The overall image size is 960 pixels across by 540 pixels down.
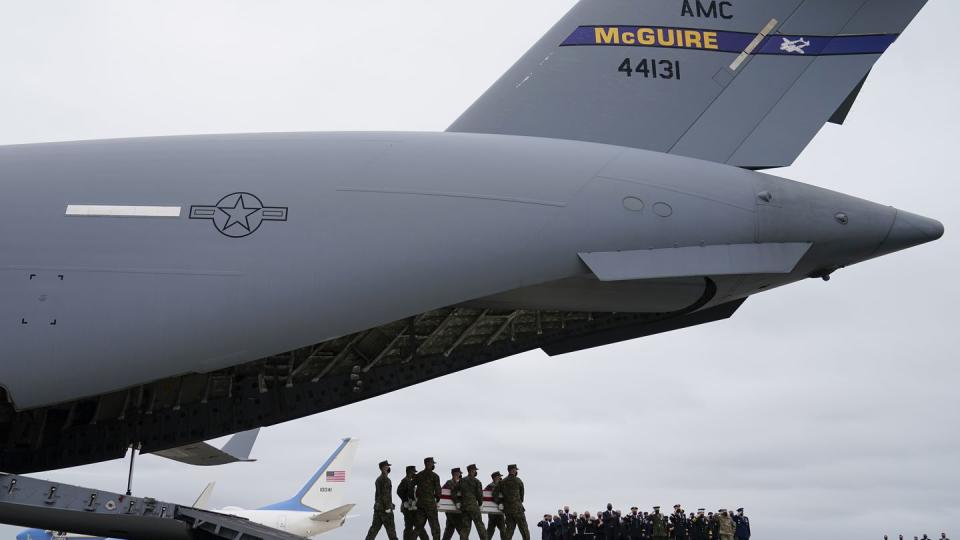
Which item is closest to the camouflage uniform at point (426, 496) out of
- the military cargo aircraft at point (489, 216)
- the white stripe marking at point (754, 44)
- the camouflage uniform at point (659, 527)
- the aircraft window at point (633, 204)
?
the military cargo aircraft at point (489, 216)

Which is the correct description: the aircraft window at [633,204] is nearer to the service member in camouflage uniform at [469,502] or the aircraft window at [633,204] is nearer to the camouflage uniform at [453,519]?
the service member in camouflage uniform at [469,502]

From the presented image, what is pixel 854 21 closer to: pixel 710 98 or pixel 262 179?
pixel 710 98

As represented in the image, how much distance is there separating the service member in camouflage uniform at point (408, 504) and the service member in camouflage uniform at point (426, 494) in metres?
0.04

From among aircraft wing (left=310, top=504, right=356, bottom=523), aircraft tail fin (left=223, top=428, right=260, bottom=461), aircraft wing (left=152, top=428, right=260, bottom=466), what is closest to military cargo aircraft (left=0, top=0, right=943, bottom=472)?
aircraft wing (left=152, top=428, right=260, bottom=466)

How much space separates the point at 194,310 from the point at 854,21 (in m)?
6.22

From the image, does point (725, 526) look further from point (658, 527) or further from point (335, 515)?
point (335, 515)

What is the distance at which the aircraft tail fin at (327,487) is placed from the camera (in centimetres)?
2448

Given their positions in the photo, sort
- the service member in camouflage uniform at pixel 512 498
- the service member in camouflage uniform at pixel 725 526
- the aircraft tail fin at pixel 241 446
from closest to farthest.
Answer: the service member in camouflage uniform at pixel 512 498 < the aircraft tail fin at pixel 241 446 < the service member in camouflage uniform at pixel 725 526

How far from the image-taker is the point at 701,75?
7938 millimetres

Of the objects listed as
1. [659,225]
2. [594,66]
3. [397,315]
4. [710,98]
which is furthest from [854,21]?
[397,315]

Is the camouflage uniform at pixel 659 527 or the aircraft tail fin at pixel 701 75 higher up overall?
the aircraft tail fin at pixel 701 75

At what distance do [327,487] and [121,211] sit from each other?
18972 mm

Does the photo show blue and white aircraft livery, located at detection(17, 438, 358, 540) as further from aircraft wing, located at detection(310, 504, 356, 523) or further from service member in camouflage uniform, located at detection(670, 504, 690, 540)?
service member in camouflage uniform, located at detection(670, 504, 690, 540)

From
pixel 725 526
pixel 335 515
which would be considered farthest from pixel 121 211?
pixel 335 515
